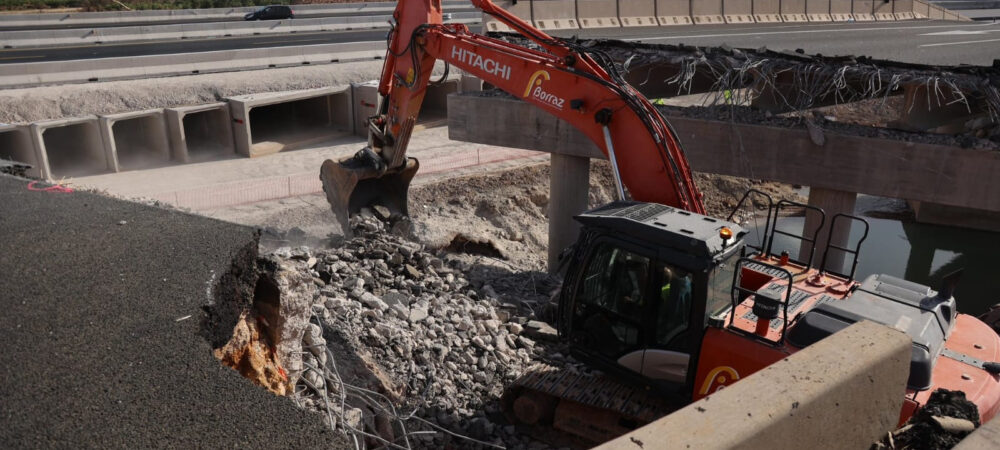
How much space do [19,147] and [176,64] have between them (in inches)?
274

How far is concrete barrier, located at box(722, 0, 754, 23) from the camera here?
24.8m

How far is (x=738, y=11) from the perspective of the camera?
989 inches

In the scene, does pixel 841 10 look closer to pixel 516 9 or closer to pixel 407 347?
pixel 516 9

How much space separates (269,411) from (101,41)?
2958 cm

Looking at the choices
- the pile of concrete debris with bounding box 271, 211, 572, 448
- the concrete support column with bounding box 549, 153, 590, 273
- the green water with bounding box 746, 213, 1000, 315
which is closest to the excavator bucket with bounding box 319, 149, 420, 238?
the pile of concrete debris with bounding box 271, 211, 572, 448

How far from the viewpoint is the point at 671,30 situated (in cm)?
2281

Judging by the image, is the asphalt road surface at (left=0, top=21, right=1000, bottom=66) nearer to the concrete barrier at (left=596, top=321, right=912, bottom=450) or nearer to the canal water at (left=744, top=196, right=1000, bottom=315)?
the canal water at (left=744, top=196, right=1000, bottom=315)

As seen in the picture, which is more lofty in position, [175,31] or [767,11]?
[767,11]

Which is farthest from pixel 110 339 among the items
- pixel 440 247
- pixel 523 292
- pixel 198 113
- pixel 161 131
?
pixel 198 113

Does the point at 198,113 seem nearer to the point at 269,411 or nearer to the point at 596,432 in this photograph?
the point at 596,432

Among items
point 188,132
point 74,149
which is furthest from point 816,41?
point 74,149

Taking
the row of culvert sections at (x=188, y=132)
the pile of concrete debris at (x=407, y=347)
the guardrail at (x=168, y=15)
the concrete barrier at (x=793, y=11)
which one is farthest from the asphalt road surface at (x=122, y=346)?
the guardrail at (x=168, y=15)

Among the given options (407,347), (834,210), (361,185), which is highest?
(361,185)

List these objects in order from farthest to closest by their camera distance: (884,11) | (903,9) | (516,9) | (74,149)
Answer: (903,9) → (884,11) → (516,9) → (74,149)
